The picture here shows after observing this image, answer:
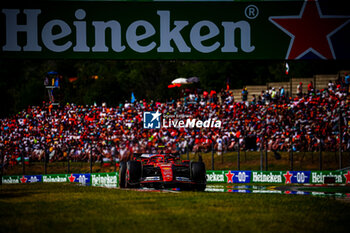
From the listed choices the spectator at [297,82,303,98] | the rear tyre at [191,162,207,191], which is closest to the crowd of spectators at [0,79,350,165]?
the spectator at [297,82,303,98]

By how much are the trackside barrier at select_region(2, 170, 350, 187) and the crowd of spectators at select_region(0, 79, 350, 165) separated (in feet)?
4.58

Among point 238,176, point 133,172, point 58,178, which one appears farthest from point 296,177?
point 58,178

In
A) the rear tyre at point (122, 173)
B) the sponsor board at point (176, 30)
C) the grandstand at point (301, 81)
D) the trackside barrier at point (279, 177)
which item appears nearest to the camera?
the sponsor board at point (176, 30)

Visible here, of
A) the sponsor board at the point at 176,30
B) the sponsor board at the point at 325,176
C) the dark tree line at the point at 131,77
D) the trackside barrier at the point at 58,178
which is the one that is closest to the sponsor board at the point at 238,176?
the sponsor board at the point at 325,176

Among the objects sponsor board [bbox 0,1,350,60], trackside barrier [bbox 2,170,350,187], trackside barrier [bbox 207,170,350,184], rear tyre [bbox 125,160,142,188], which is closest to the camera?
sponsor board [bbox 0,1,350,60]

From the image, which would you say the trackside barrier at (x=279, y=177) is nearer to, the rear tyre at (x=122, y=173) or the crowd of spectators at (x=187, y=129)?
the crowd of spectators at (x=187, y=129)

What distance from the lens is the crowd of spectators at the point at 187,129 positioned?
27.9 meters

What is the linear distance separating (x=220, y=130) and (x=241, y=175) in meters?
5.13

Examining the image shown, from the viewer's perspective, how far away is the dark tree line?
44562 millimetres

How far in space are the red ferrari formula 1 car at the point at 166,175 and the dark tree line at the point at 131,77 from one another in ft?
62.8

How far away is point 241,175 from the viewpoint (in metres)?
26.2

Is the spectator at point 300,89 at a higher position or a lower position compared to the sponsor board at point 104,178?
higher

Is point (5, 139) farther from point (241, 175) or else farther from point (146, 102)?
point (241, 175)

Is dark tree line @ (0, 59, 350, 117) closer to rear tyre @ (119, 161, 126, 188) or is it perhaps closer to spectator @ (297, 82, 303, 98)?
spectator @ (297, 82, 303, 98)
